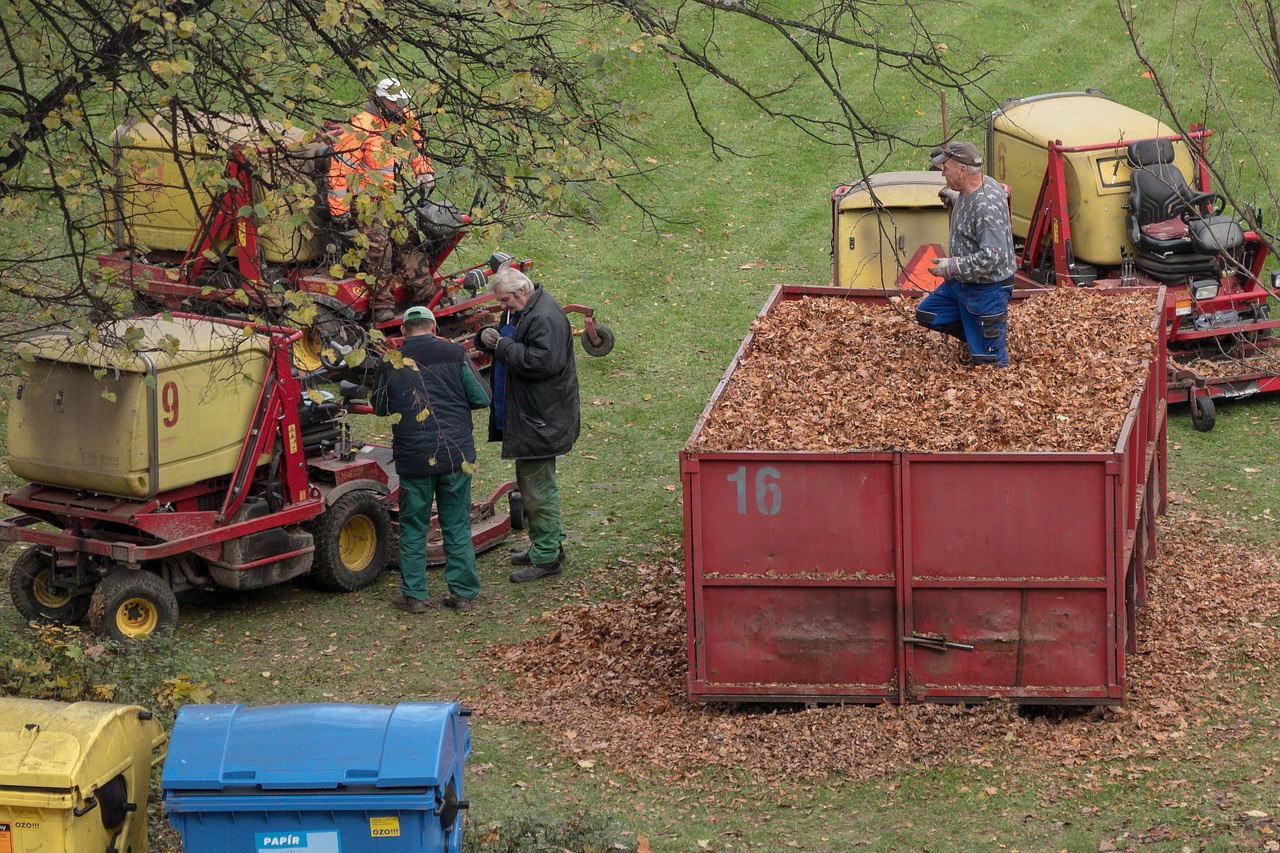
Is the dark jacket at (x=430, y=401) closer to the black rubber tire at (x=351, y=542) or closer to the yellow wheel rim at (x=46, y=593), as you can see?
the black rubber tire at (x=351, y=542)

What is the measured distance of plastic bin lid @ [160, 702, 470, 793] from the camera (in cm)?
474

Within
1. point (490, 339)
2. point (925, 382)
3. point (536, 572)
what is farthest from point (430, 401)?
point (925, 382)

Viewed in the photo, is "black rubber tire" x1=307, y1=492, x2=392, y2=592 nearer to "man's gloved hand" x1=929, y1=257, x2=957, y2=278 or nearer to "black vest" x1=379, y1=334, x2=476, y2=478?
"black vest" x1=379, y1=334, x2=476, y2=478

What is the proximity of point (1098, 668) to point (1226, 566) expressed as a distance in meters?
2.90

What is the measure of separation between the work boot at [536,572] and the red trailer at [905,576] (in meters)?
2.64

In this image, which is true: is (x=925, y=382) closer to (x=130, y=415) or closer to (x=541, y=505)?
(x=541, y=505)

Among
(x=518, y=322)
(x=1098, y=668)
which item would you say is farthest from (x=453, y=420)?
(x=1098, y=668)

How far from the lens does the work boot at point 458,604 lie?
9.24m

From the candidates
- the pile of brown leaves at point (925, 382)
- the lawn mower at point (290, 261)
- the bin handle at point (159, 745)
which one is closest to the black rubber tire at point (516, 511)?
the lawn mower at point (290, 261)

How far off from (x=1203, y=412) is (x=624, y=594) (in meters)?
5.69

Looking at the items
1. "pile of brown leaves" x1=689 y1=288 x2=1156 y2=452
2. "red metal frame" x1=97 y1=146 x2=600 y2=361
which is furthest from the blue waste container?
"red metal frame" x1=97 y1=146 x2=600 y2=361

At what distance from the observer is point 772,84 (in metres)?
22.8

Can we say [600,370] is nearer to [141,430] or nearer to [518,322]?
[518,322]

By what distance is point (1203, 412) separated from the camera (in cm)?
1224
